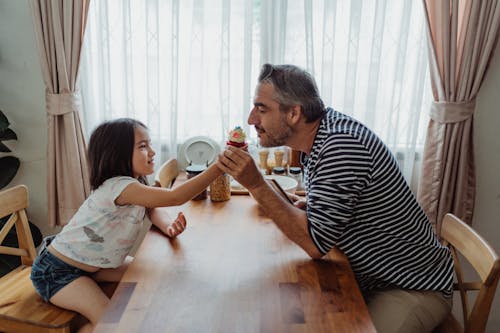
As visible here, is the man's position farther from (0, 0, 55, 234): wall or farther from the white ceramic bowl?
(0, 0, 55, 234): wall

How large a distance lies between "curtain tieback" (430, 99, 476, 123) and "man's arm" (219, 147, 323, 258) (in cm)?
122

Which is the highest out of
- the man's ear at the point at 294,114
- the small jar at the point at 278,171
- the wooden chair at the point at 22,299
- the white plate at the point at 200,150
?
the man's ear at the point at 294,114

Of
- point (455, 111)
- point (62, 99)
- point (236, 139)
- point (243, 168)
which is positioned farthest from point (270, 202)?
point (62, 99)

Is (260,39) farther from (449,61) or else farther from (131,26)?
(449,61)

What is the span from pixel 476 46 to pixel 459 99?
0.26 m

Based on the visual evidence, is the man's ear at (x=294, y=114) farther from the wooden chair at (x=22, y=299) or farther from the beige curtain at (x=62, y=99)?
the beige curtain at (x=62, y=99)

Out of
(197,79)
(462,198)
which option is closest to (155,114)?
(197,79)

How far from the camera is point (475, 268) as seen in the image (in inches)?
49.0

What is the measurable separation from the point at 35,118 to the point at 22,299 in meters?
1.23

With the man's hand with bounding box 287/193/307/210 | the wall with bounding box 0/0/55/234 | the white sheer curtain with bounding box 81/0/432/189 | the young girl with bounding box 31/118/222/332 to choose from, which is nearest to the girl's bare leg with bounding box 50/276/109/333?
the young girl with bounding box 31/118/222/332

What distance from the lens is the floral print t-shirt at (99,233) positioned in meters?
1.43

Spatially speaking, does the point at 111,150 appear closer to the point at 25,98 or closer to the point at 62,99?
the point at 62,99

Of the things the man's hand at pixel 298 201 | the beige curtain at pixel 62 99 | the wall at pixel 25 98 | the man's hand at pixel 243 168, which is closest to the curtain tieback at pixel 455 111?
the man's hand at pixel 298 201

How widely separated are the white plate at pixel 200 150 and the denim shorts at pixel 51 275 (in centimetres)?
87
